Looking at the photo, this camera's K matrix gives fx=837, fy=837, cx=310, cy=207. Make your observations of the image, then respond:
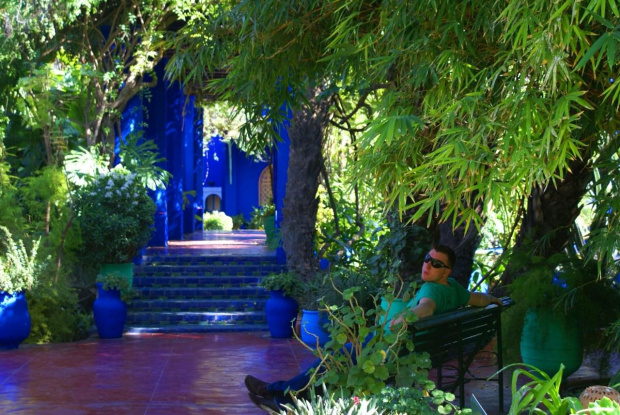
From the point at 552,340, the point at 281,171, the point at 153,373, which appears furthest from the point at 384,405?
the point at 281,171

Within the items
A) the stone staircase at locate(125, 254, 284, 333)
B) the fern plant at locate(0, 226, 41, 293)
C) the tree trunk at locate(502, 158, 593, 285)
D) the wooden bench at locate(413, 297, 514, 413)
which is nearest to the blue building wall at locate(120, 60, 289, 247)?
the stone staircase at locate(125, 254, 284, 333)

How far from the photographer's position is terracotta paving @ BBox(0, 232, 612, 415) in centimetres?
626

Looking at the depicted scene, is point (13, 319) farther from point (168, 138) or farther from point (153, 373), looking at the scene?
point (168, 138)

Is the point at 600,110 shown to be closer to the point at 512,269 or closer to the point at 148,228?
the point at 512,269

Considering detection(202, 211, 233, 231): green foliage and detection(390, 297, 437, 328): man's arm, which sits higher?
detection(202, 211, 233, 231): green foliage

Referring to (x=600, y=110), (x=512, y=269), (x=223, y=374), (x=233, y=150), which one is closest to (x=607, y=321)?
(x=512, y=269)

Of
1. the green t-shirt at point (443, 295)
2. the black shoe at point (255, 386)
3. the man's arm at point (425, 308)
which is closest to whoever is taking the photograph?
the man's arm at point (425, 308)

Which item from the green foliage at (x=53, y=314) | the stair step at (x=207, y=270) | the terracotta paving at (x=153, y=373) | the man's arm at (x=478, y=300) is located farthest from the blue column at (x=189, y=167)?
the man's arm at (x=478, y=300)

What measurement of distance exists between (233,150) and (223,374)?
2270cm

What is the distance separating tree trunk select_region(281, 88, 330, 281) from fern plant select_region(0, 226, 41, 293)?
3169mm

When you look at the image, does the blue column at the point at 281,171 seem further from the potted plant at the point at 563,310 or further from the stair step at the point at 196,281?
the potted plant at the point at 563,310

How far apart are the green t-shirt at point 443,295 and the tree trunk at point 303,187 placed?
487cm

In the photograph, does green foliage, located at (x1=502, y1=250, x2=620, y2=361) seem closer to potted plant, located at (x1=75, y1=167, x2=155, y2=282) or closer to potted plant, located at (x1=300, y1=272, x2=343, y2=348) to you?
potted plant, located at (x1=300, y1=272, x2=343, y2=348)

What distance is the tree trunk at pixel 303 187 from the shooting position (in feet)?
33.7
